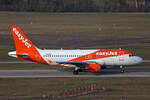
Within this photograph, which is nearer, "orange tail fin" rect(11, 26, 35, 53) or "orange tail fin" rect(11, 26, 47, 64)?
"orange tail fin" rect(11, 26, 47, 64)

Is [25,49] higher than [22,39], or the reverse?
[22,39]

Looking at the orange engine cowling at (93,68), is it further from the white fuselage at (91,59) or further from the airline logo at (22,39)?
the airline logo at (22,39)

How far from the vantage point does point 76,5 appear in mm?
177750

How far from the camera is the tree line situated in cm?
16275

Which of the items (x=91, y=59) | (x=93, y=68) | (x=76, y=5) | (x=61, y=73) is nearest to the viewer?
(x=93, y=68)

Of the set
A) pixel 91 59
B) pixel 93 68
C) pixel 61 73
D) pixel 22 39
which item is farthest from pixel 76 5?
pixel 93 68

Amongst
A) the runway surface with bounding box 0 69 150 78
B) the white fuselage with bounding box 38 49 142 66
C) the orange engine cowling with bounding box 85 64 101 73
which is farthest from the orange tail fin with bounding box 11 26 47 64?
the orange engine cowling with bounding box 85 64 101 73

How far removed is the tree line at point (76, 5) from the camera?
16275 centimetres

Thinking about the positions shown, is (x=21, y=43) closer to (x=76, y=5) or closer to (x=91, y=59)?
(x=91, y=59)

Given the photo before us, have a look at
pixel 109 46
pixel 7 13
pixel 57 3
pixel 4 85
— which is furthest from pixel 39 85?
pixel 57 3

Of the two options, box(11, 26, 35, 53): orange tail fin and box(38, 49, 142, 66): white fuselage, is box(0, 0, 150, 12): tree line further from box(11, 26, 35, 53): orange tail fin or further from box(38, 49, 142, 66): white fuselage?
box(38, 49, 142, 66): white fuselage

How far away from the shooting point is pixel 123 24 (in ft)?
421

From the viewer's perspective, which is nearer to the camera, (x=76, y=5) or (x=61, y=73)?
(x=61, y=73)

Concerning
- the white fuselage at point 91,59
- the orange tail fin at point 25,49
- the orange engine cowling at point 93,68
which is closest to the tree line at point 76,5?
the orange tail fin at point 25,49
